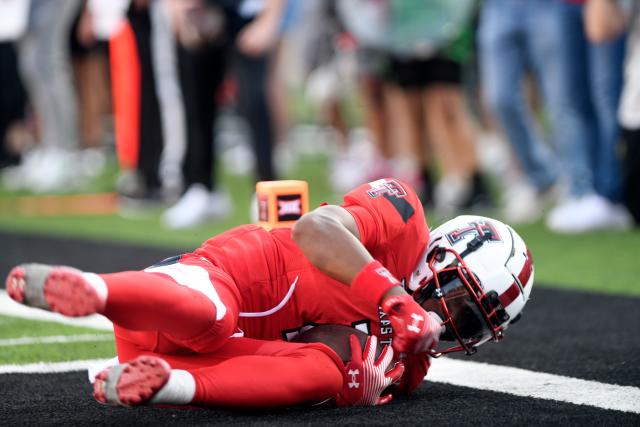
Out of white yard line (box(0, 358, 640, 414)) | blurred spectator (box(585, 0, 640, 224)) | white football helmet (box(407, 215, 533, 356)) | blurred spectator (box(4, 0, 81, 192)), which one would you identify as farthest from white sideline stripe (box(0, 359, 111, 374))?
blurred spectator (box(4, 0, 81, 192))

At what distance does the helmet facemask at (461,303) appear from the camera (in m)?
3.77

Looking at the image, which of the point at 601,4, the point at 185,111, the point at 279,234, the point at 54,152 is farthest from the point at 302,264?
the point at 54,152

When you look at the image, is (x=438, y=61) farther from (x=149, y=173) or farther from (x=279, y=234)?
(x=279, y=234)

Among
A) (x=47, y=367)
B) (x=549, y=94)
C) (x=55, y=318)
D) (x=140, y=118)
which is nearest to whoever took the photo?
(x=47, y=367)

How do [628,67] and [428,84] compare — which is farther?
[428,84]

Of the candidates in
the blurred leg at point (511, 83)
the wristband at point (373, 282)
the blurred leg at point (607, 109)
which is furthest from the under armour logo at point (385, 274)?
the blurred leg at point (511, 83)

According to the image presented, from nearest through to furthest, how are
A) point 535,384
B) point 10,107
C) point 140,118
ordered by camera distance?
1. point 535,384
2. point 140,118
3. point 10,107

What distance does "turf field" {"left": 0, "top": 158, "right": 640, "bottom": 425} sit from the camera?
A: 11.6ft

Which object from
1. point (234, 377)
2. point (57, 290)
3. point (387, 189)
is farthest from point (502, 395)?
point (57, 290)

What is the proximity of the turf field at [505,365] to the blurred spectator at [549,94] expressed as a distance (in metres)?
0.53

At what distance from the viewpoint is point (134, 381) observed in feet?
10.5

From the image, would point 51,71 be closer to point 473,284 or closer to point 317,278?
point 317,278

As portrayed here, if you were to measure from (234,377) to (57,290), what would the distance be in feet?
1.85

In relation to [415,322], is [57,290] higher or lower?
higher
